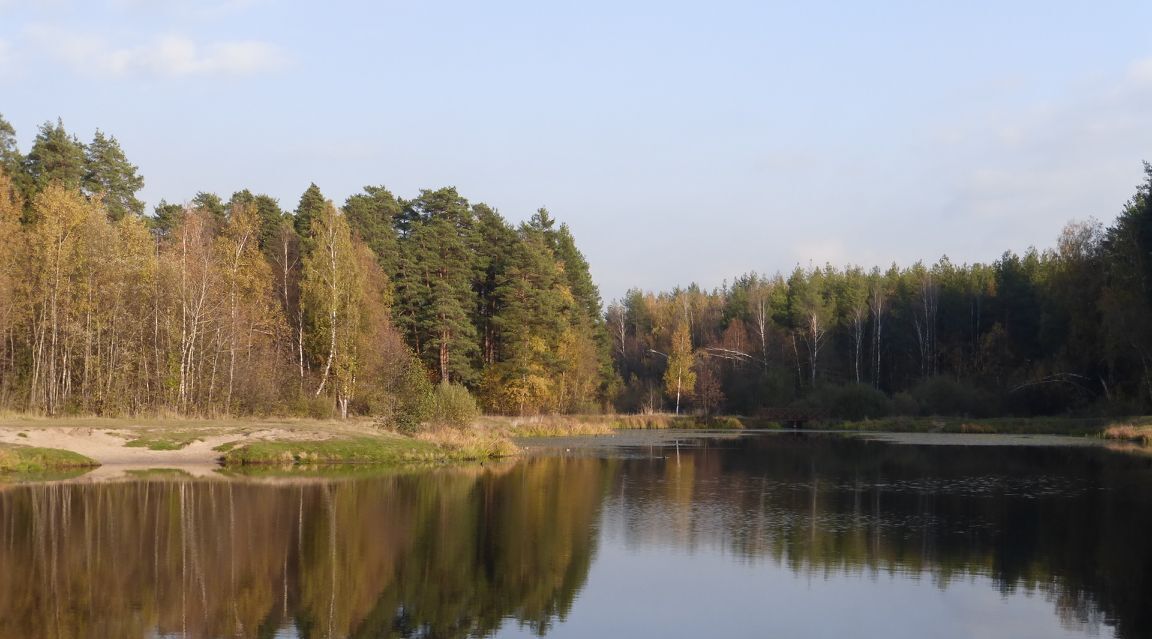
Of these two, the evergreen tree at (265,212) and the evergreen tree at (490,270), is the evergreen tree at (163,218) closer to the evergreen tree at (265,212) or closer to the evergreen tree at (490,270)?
the evergreen tree at (265,212)

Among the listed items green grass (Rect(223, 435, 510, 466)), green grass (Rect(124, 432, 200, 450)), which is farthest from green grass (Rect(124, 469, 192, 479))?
green grass (Rect(124, 432, 200, 450))

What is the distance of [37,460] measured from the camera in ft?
111

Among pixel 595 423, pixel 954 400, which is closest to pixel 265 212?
pixel 595 423

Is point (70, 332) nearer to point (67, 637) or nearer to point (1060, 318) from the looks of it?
point (67, 637)

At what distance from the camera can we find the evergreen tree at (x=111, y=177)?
60.1 metres

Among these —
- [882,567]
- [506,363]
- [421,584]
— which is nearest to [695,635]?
[421,584]

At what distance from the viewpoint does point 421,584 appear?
17.7 metres

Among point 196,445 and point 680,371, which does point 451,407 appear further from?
point 680,371

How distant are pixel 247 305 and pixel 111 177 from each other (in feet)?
51.0

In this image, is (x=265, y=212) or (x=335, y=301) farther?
(x=265, y=212)

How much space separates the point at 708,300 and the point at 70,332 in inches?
3762

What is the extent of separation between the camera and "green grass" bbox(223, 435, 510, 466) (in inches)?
1467

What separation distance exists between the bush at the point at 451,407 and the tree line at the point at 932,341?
39.9 metres

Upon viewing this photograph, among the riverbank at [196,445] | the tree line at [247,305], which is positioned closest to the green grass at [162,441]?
the riverbank at [196,445]
